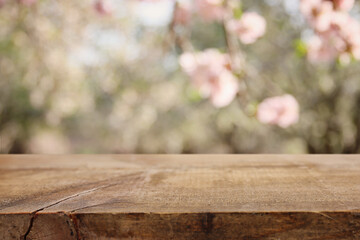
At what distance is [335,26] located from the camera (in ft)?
4.16

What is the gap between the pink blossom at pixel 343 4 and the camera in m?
1.09

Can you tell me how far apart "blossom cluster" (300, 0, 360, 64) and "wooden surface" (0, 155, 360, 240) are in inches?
35.6

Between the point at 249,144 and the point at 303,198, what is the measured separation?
4.12 m

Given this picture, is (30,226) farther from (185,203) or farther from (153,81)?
(153,81)

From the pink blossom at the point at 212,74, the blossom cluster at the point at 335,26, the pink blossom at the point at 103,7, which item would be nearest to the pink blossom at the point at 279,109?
the pink blossom at the point at 212,74

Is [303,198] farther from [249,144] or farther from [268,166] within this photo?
[249,144]

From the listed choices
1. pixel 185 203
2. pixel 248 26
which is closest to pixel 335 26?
pixel 248 26

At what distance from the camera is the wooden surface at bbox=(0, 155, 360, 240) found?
27 cm

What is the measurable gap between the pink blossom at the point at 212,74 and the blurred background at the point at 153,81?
1.81m

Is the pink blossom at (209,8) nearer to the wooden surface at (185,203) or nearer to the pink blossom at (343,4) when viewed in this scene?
the pink blossom at (343,4)

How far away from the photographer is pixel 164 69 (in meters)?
3.95

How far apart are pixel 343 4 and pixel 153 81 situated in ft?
9.51

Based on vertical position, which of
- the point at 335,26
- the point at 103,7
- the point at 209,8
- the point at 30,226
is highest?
the point at 103,7

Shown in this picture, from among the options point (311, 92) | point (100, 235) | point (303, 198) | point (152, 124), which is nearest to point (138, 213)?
point (100, 235)
